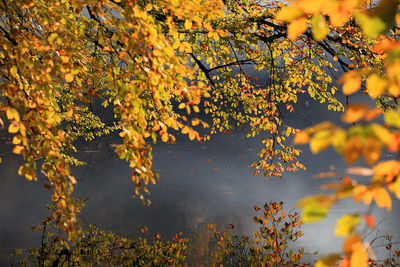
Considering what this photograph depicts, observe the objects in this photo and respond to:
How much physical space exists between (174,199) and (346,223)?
1687 cm

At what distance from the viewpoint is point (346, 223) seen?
3.53 feet

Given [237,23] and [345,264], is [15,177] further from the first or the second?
[345,264]

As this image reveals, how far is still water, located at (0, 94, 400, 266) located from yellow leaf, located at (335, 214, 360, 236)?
4.63 meters

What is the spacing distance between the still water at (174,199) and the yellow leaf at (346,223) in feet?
15.2

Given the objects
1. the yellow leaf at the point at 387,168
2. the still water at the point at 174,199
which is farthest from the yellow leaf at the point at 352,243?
the still water at the point at 174,199

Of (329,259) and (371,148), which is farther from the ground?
(371,148)

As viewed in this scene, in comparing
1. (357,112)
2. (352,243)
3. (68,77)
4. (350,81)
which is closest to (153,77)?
(68,77)

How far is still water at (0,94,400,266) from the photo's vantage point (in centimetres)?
1231

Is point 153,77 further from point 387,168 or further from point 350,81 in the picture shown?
point 387,168

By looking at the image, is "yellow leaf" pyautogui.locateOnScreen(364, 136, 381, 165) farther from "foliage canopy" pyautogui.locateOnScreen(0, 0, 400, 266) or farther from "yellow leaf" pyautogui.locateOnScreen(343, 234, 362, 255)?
"yellow leaf" pyautogui.locateOnScreen(343, 234, 362, 255)

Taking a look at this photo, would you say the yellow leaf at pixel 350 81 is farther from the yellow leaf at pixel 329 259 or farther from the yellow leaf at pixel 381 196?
the yellow leaf at pixel 329 259

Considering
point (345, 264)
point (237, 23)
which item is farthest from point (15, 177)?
point (345, 264)

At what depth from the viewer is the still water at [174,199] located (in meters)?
12.3

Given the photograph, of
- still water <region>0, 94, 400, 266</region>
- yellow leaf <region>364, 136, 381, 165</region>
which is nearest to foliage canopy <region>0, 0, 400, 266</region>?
yellow leaf <region>364, 136, 381, 165</region>
